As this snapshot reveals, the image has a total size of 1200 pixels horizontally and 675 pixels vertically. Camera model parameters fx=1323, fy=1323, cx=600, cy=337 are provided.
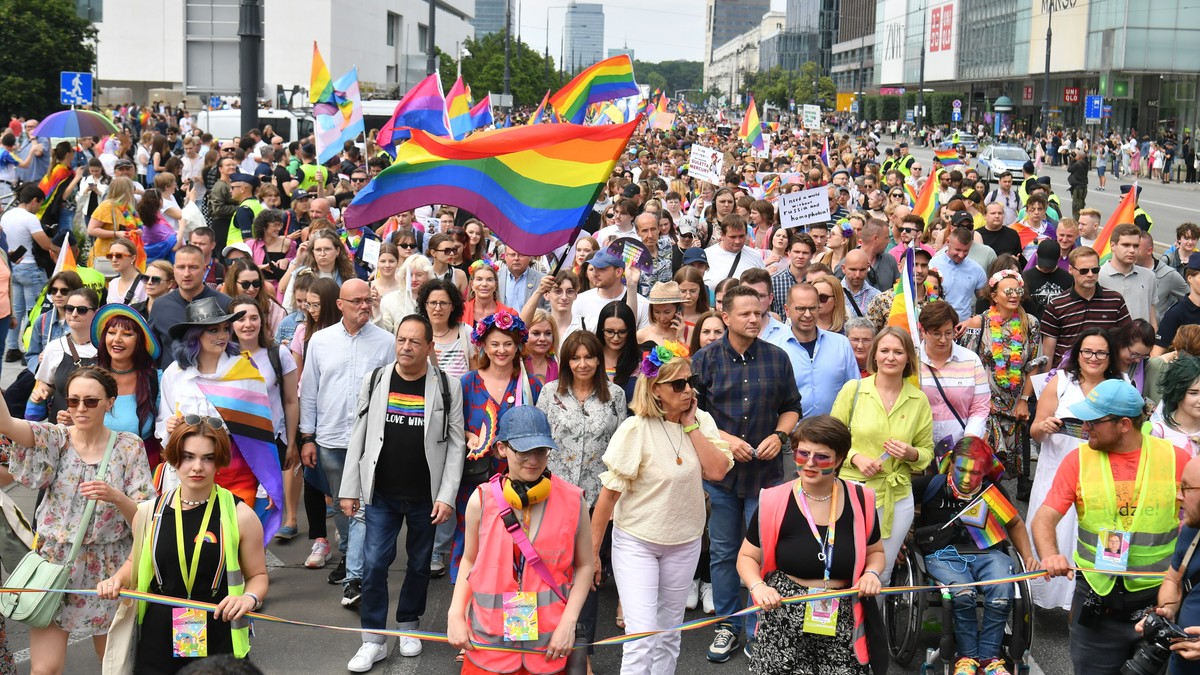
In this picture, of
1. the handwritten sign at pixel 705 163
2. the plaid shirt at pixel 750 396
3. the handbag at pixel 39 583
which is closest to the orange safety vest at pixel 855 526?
the plaid shirt at pixel 750 396

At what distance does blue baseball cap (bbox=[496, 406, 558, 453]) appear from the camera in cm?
470

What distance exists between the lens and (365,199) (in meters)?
8.97

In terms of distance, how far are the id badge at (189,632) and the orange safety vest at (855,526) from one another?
2.03 meters

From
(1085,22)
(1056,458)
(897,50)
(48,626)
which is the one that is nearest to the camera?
(48,626)

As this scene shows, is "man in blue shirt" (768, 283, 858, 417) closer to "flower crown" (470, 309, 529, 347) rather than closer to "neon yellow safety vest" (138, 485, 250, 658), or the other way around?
"flower crown" (470, 309, 529, 347)

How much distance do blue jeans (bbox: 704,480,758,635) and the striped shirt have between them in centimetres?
348

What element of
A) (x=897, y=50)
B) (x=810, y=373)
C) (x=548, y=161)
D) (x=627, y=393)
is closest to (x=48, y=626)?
(x=627, y=393)

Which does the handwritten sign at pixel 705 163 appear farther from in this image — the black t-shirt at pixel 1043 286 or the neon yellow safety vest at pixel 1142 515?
the neon yellow safety vest at pixel 1142 515

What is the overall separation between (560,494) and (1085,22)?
66185 mm

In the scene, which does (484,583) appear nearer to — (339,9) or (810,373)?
(810,373)

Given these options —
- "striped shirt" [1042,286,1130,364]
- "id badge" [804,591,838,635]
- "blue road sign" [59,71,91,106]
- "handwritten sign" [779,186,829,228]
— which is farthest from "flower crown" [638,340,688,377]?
"blue road sign" [59,71,91,106]

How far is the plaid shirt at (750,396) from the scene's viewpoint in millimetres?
6523

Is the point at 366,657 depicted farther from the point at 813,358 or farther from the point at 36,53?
the point at 36,53

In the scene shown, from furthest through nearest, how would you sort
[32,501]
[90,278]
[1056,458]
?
[90,278] < [32,501] < [1056,458]
